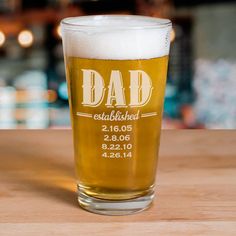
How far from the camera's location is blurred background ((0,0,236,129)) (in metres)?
2.69

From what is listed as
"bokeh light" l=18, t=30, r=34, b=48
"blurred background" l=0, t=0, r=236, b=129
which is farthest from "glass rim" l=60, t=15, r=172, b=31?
"bokeh light" l=18, t=30, r=34, b=48

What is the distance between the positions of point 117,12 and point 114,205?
7.12 ft

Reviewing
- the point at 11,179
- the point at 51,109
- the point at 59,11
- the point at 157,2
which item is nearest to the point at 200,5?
the point at 157,2

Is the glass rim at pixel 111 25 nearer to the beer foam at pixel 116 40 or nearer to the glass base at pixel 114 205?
the beer foam at pixel 116 40

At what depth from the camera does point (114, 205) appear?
2.01 ft

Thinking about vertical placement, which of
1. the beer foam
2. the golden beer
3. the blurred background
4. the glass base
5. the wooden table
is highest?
the beer foam

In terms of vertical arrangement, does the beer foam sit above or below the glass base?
above

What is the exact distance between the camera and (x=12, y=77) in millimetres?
2756

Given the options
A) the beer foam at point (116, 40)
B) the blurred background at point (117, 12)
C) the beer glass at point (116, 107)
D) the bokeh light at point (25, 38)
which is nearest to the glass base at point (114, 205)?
the beer glass at point (116, 107)

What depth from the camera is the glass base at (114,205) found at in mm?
613

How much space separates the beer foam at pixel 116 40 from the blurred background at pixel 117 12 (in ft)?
6.71

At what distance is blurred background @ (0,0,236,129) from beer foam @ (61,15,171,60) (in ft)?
6.71

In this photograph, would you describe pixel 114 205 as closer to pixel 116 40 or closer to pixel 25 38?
pixel 116 40

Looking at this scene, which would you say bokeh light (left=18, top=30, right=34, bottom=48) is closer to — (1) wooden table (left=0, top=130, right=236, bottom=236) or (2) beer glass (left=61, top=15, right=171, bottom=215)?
(1) wooden table (left=0, top=130, right=236, bottom=236)
